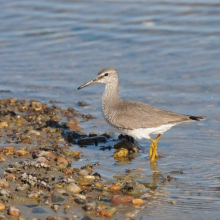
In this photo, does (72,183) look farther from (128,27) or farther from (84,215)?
(128,27)

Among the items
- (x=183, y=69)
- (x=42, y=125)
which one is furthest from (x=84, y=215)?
(x=183, y=69)

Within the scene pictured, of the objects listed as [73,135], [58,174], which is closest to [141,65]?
[73,135]

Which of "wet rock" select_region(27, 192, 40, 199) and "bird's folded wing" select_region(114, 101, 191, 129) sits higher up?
"bird's folded wing" select_region(114, 101, 191, 129)

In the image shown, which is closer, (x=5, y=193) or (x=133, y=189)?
(x=5, y=193)

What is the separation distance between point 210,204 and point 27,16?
12.1 metres

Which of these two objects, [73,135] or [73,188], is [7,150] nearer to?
[73,135]

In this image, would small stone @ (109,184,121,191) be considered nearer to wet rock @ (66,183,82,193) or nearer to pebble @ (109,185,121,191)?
pebble @ (109,185,121,191)

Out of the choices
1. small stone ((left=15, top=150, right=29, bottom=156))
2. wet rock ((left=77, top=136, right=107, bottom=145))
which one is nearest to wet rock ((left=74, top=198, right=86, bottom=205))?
small stone ((left=15, top=150, right=29, bottom=156))

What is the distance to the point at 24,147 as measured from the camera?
28.0ft

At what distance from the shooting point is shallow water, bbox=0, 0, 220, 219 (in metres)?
8.29

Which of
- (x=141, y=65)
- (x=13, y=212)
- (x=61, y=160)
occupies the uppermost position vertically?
(x=141, y=65)

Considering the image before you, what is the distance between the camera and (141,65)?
44.4ft

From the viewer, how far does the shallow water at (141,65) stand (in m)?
8.29

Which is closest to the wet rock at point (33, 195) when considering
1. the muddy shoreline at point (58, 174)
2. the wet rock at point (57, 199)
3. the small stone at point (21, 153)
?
the muddy shoreline at point (58, 174)
